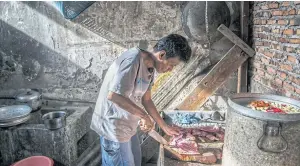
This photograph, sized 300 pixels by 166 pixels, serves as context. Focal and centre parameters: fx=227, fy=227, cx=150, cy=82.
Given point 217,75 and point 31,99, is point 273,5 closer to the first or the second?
point 217,75

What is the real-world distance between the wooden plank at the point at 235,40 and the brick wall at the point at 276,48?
4.5 inches

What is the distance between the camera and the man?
2.32 m

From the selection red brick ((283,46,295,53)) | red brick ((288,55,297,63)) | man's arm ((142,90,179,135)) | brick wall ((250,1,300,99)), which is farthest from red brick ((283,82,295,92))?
man's arm ((142,90,179,135))

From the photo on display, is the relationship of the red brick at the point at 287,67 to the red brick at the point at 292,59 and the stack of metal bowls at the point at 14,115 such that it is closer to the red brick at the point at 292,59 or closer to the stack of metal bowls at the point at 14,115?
the red brick at the point at 292,59

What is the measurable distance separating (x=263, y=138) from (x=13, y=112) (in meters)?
3.88

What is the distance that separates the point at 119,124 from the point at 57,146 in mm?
1781

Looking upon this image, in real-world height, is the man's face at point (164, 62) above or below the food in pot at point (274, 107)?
above

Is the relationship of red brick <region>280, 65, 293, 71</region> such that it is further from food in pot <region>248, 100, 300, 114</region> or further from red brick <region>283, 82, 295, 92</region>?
food in pot <region>248, 100, 300, 114</region>

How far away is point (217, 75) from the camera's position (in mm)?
3922

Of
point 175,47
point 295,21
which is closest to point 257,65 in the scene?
point 295,21

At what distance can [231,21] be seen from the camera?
Answer: 13.2 ft

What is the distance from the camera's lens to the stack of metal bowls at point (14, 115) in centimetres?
365

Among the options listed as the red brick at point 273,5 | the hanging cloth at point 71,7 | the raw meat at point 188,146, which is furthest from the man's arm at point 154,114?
the hanging cloth at point 71,7

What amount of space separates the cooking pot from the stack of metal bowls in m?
0.12
